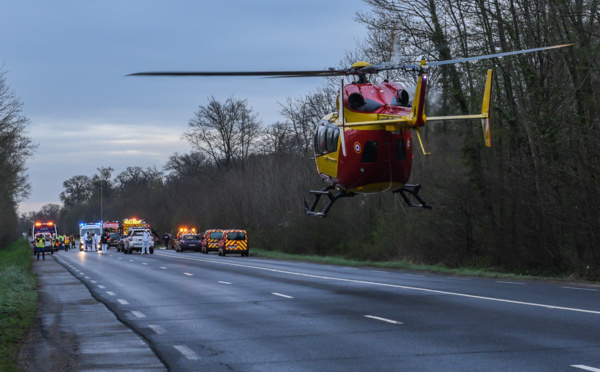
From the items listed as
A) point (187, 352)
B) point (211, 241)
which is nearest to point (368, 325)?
point (187, 352)

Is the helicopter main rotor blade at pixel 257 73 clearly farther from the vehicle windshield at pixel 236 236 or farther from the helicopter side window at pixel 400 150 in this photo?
the vehicle windshield at pixel 236 236

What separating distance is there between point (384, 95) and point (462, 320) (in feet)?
26.4

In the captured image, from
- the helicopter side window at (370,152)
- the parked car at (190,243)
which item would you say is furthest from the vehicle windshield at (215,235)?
the helicopter side window at (370,152)

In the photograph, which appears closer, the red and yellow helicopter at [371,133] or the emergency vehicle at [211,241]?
the red and yellow helicopter at [371,133]

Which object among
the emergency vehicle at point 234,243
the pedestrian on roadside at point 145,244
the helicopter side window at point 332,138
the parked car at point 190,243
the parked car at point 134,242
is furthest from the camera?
the parked car at point 190,243

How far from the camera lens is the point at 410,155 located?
20.7m

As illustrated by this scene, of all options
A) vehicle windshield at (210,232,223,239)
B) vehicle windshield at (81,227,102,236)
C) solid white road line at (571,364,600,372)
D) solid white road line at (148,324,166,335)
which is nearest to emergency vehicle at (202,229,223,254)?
vehicle windshield at (210,232,223,239)

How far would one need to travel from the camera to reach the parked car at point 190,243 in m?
65.9

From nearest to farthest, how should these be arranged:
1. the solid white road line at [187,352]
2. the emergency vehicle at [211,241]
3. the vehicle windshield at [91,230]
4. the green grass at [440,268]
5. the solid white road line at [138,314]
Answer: the solid white road line at [187,352] → the solid white road line at [138,314] → the green grass at [440,268] → the emergency vehicle at [211,241] → the vehicle windshield at [91,230]

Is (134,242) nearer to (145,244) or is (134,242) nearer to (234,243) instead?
(145,244)

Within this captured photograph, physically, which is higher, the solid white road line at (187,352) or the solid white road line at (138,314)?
the solid white road line at (138,314)

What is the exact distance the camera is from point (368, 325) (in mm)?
13094

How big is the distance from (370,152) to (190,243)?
155 ft

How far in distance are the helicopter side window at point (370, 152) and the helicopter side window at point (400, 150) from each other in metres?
0.56
